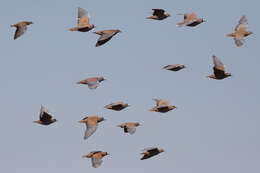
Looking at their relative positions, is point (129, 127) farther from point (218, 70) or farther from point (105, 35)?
point (218, 70)

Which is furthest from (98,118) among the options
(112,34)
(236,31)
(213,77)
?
(236,31)

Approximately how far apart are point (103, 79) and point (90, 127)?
6.99 meters

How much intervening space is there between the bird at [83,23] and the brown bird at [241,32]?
18.2 metres

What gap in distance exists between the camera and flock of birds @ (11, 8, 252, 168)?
232 ft

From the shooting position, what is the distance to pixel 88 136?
2657 inches

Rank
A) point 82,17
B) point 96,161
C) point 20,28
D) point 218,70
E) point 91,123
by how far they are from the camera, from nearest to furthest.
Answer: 1. point 96,161
2. point 91,123
3. point 218,70
4. point 20,28
5. point 82,17

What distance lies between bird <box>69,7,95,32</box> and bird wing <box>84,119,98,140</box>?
12.2 meters

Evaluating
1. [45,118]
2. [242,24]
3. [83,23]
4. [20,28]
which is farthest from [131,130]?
[242,24]

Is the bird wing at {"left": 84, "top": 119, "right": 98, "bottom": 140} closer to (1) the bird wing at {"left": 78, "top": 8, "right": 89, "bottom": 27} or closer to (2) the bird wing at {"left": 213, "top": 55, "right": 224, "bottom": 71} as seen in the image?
(1) the bird wing at {"left": 78, "top": 8, "right": 89, "bottom": 27}

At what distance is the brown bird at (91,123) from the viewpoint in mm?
68444

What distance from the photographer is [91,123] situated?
7094cm

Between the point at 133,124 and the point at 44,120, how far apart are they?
1151 centimetres

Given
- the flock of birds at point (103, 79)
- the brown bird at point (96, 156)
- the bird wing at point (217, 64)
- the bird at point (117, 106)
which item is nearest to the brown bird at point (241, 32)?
the flock of birds at point (103, 79)

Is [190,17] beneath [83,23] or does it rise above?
above
